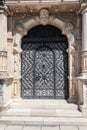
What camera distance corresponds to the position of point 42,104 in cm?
824

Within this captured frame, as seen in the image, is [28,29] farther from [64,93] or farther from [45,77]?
[64,93]

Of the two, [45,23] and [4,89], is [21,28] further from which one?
[4,89]

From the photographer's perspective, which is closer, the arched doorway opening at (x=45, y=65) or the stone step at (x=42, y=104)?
the stone step at (x=42, y=104)

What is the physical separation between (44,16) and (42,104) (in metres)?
3.06

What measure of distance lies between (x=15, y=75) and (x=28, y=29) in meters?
1.74

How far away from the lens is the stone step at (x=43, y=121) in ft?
23.4

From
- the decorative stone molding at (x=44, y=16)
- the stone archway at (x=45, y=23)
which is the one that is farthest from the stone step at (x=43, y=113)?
the decorative stone molding at (x=44, y=16)

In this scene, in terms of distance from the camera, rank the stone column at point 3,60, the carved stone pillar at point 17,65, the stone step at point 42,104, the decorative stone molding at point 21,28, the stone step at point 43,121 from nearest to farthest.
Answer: the stone step at point 43,121
the stone column at point 3,60
the stone step at point 42,104
the carved stone pillar at point 17,65
the decorative stone molding at point 21,28

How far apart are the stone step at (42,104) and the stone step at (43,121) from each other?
25.0 inches

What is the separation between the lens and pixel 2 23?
7.94 meters

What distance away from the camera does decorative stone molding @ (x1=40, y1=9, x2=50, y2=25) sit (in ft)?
28.0

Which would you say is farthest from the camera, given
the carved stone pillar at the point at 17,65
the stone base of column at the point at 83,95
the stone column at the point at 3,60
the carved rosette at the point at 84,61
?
the carved stone pillar at the point at 17,65

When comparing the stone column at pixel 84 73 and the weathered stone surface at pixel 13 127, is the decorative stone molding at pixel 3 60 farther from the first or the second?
the stone column at pixel 84 73

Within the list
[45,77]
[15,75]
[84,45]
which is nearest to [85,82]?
[84,45]
